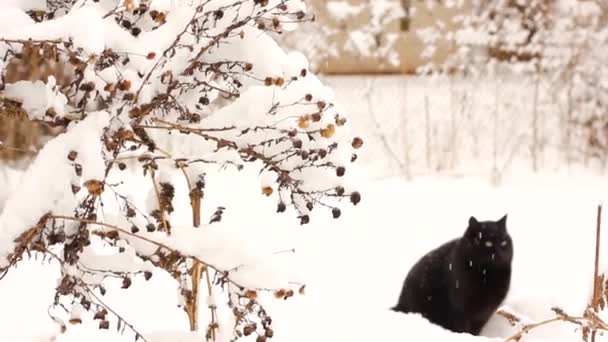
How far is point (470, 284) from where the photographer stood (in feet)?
13.6

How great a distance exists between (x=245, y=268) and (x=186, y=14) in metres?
0.61

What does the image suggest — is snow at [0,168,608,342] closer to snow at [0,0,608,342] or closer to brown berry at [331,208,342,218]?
snow at [0,0,608,342]

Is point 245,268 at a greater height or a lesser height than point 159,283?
greater

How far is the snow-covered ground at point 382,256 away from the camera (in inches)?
137

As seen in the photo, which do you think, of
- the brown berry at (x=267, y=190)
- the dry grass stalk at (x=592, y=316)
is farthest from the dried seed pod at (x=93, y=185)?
the dry grass stalk at (x=592, y=316)

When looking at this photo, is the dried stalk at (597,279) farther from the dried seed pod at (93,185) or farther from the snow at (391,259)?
the dried seed pod at (93,185)

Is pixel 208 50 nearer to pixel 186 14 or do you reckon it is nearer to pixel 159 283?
pixel 186 14

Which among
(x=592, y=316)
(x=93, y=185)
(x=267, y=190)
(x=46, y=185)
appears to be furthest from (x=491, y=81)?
(x=93, y=185)

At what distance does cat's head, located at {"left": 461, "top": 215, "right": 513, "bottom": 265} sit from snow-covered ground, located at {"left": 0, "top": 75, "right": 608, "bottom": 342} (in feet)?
1.23

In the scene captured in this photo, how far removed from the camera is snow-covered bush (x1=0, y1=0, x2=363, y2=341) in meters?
1.57

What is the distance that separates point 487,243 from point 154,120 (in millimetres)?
2661

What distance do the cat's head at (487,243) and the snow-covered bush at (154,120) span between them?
2303mm

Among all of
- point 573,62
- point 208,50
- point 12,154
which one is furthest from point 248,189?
point 208,50

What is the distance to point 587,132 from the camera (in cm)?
730
